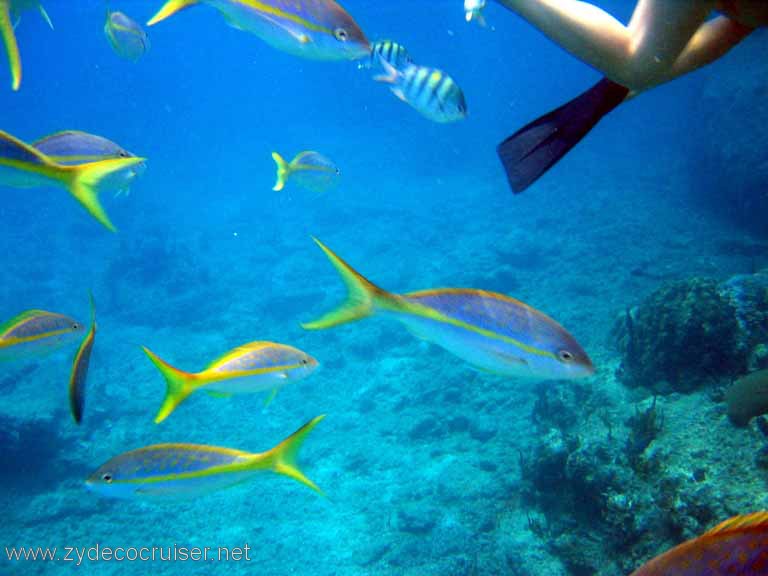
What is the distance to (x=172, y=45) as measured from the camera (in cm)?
11156

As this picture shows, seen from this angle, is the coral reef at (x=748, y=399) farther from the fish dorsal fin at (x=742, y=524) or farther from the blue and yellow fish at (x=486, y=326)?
the fish dorsal fin at (x=742, y=524)

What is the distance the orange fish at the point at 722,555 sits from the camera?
1057 millimetres

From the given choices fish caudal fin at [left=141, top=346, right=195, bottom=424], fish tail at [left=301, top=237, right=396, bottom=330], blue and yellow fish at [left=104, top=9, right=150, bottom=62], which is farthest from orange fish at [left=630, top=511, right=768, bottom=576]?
blue and yellow fish at [left=104, top=9, right=150, bottom=62]

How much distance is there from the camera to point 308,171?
689 centimetres

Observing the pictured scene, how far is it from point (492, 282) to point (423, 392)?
5.00 meters

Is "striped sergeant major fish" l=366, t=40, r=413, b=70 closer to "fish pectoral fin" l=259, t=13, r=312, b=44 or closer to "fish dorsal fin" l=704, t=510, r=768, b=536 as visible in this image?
"fish pectoral fin" l=259, t=13, r=312, b=44

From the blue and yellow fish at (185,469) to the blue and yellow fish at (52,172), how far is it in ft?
5.55

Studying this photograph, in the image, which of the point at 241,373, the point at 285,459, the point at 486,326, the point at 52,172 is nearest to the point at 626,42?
the point at 486,326

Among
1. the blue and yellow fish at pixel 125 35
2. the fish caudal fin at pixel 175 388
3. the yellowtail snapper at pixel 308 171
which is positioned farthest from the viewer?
the yellowtail snapper at pixel 308 171

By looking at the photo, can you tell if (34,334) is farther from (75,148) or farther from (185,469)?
(185,469)

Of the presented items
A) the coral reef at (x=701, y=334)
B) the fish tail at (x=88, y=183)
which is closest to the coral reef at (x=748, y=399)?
the coral reef at (x=701, y=334)

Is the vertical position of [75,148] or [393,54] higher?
[393,54]

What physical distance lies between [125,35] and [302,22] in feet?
17.2

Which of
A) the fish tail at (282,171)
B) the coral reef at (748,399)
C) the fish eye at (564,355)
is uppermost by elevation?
the fish eye at (564,355)
